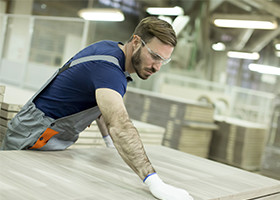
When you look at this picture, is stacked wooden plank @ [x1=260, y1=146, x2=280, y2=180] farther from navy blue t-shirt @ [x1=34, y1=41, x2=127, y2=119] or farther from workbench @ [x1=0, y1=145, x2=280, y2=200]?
navy blue t-shirt @ [x1=34, y1=41, x2=127, y2=119]

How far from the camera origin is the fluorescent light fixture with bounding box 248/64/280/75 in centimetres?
755

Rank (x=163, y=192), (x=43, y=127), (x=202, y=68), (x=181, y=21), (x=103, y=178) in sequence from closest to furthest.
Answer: (x=163, y=192) → (x=103, y=178) → (x=43, y=127) → (x=202, y=68) → (x=181, y=21)

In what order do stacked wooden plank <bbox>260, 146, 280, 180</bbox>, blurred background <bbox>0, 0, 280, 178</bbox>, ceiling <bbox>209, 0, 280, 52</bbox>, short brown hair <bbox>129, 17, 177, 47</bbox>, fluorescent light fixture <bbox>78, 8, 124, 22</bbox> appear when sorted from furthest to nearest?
fluorescent light fixture <bbox>78, 8, 124, 22</bbox> → ceiling <bbox>209, 0, 280, 52</bbox> → blurred background <bbox>0, 0, 280, 178</bbox> → stacked wooden plank <bbox>260, 146, 280, 180</bbox> → short brown hair <bbox>129, 17, 177, 47</bbox>

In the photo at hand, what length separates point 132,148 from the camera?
1626 millimetres

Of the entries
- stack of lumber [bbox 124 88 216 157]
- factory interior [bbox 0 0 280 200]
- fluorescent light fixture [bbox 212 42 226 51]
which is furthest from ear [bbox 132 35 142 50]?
fluorescent light fixture [bbox 212 42 226 51]

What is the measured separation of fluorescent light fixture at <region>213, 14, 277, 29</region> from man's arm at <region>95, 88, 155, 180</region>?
6773 mm

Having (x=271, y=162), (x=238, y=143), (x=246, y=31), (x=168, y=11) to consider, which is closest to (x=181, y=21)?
(x=168, y=11)

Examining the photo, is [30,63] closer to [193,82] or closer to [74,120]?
[193,82]

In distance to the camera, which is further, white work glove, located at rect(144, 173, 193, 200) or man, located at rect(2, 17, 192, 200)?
man, located at rect(2, 17, 192, 200)

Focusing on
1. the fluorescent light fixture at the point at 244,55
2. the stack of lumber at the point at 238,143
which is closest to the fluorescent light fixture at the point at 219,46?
the fluorescent light fixture at the point at 244,55

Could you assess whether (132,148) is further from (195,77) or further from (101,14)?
(101,14)

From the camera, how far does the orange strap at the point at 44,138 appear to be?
200 centimetres

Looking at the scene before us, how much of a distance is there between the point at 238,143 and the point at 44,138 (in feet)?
20.9

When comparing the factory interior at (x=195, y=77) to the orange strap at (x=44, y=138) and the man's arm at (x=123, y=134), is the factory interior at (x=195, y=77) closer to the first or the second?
the orange strap at (x=44, y=138)
